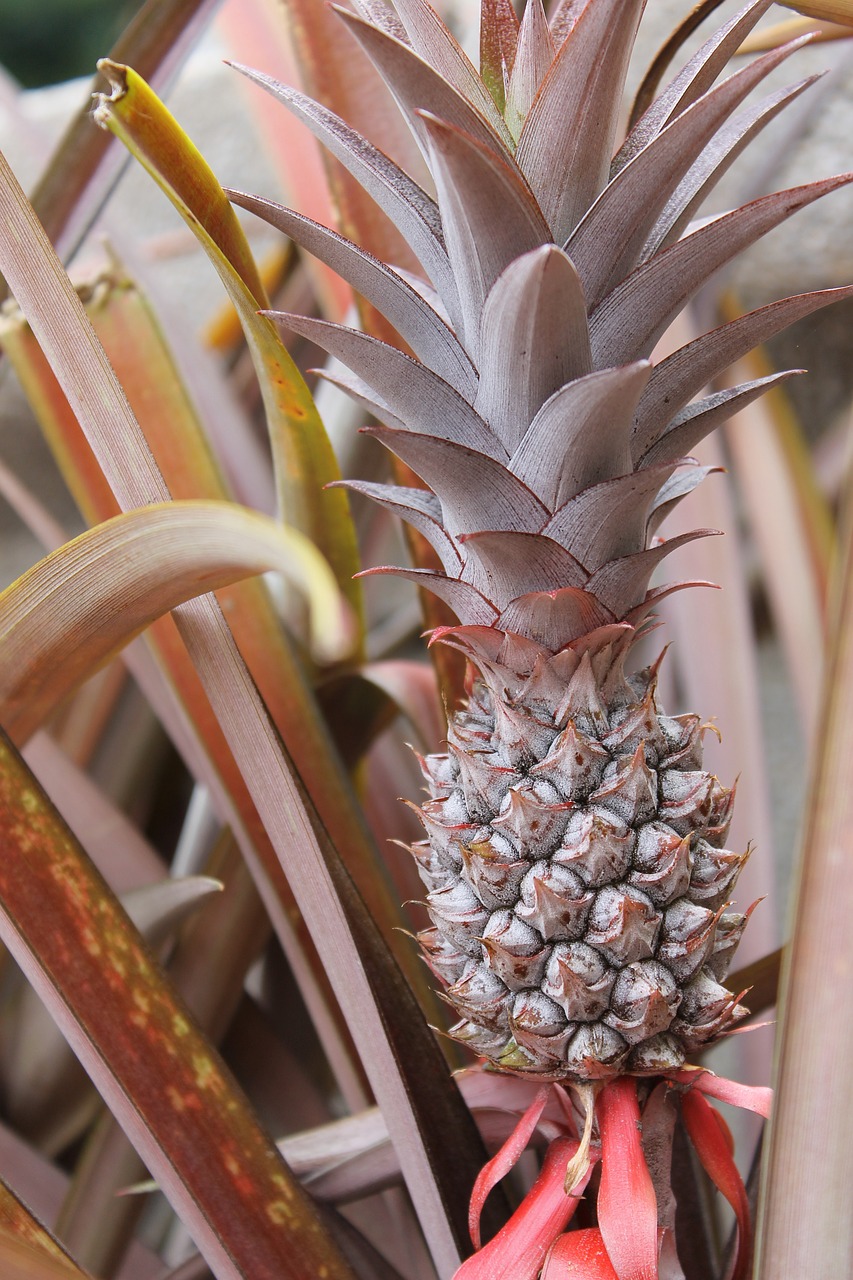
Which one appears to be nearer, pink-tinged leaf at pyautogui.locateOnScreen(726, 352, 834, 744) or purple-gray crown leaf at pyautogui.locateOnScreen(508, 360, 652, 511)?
purple-gray crown leaf at pyautogui.locateOnScreen(508, 360, 652, 511)

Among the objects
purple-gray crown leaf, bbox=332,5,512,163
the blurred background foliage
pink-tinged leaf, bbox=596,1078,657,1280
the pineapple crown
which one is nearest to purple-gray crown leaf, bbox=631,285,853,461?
the pineapple crown

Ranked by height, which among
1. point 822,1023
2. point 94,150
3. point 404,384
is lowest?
point 822,1023

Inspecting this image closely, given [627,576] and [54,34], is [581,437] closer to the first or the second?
[627,576]

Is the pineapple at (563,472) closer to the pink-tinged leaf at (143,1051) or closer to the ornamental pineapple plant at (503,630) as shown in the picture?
the ornamental pineapple plant at (503,630)

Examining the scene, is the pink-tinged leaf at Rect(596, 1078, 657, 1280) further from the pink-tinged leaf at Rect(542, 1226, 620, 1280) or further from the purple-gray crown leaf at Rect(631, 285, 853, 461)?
the purple-gray crown leaf at Rect(631, 285, 853, 461)

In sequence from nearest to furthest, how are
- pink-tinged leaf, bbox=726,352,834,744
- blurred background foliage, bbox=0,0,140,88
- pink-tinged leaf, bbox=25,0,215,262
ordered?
1. pink-tinged leaf, bbox=25,0,215,262
2. pink-tinged leaf, bbox=726,352,834,744
3. blurred background foliage, bbox=0,0,140,88

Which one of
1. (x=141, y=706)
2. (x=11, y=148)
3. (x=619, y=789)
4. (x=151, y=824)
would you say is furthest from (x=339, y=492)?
(x=11, y=148)

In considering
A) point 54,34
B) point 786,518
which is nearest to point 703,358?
point 786,518
